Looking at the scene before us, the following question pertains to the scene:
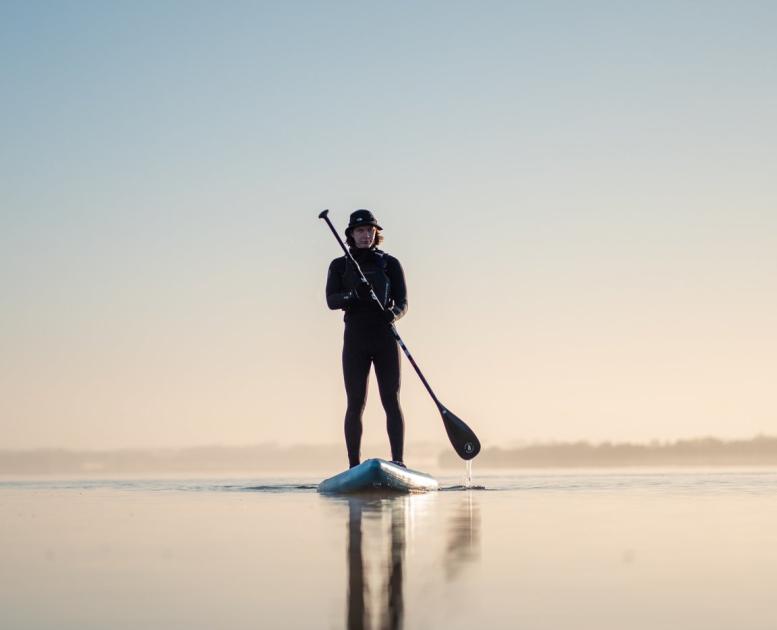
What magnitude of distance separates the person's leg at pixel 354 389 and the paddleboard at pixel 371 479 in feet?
2.87

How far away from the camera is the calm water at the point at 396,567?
3.23m

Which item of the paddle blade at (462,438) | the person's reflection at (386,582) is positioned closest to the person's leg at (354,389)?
the paddle blade at (462,438)

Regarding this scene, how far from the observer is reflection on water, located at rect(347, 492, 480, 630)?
10.7 feet

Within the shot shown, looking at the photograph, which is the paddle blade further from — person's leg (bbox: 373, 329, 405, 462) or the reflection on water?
the reflection on water

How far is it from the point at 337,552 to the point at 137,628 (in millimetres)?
1830

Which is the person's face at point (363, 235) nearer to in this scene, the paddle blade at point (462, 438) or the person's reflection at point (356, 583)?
the paddle blade at point (462, 438)

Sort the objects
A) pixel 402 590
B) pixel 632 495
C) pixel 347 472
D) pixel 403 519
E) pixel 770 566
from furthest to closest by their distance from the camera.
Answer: pixel 347 472
pixel 632 495
pixel 403 519
pixel 770 566
pixel 402 590

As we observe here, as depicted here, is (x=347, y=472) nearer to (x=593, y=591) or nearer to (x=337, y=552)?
(x=337, y=552)

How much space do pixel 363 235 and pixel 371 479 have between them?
293cm

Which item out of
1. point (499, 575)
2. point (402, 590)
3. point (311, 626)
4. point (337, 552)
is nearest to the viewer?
point (311, 626)

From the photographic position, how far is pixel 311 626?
120 inches

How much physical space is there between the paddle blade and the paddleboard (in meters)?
2.01

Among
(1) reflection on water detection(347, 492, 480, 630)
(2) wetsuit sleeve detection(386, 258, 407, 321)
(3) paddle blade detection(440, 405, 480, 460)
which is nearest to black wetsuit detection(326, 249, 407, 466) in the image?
(2) wetsuit sleeve detection(386, 258, 407, 321)

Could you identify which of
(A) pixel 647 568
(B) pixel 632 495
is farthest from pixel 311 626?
(B) pixel 632 495
